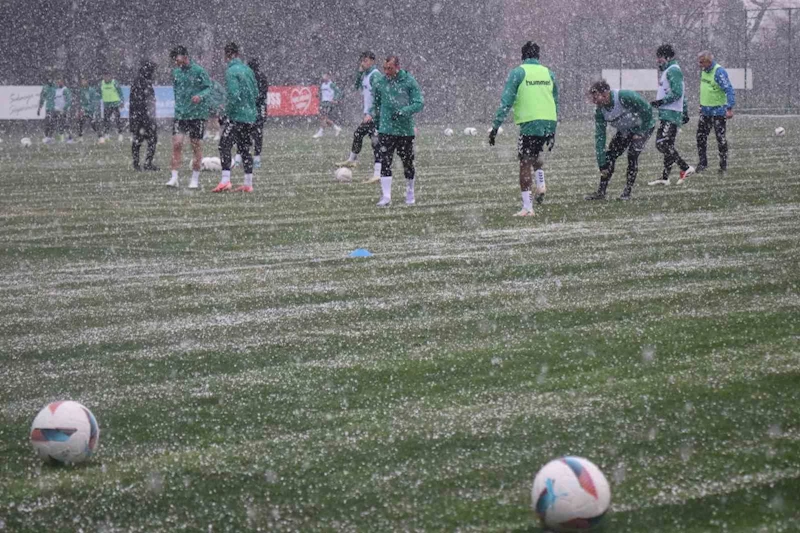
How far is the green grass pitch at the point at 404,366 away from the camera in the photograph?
4242mm

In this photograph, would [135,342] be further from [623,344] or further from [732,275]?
[732,275]

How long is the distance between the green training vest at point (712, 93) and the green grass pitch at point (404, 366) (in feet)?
18.2

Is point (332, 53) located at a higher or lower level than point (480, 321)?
higher

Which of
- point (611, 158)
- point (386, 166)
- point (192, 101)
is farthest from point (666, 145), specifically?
point (192, 101)

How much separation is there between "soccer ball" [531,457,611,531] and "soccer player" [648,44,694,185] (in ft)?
43.3

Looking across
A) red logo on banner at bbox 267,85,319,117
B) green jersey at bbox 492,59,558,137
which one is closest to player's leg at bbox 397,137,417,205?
green jersey at bbox 492,59,558,137

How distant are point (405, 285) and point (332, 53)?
37441 mm

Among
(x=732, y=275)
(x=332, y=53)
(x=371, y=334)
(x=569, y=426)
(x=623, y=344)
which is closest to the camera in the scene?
(x=569, y=426)

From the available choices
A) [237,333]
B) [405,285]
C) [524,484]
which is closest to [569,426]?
[524,484]

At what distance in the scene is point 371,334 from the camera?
704 centimetres

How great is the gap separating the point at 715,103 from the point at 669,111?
217cm

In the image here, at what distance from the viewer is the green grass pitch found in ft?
13.9

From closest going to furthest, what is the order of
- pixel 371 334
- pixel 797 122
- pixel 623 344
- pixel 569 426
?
pixel 569 426 → pixel 623 344 → pixel 371 334 → pixel 797 122

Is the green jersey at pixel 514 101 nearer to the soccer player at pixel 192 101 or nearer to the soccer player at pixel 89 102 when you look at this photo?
the soccer player at pixel 192 101
